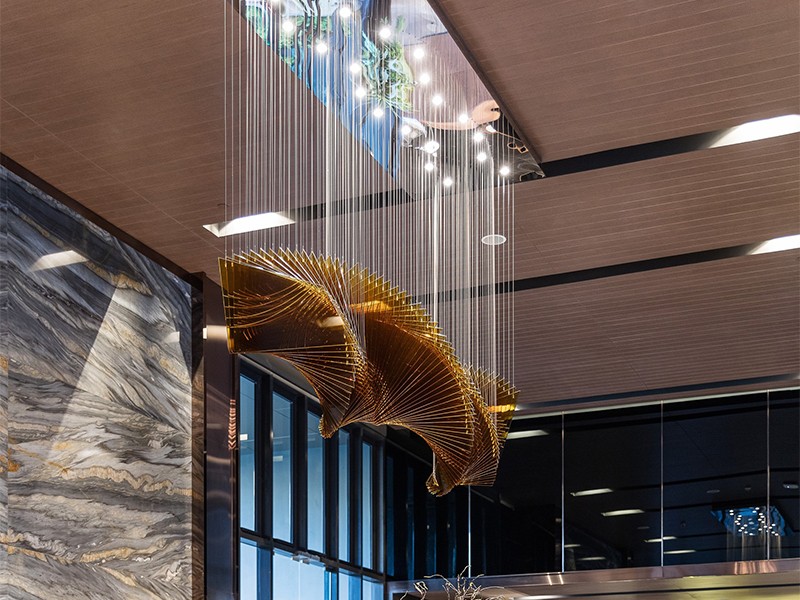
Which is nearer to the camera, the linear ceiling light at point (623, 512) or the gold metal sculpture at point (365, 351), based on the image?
the gold metal sculpture at point (365, 351)

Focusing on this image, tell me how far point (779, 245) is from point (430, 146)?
11.5 ft

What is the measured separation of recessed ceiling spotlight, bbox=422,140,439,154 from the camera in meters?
6.64

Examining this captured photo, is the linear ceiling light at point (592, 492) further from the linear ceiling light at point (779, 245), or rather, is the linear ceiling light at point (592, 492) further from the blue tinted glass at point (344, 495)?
the linear ceiling light at point (779, 245)

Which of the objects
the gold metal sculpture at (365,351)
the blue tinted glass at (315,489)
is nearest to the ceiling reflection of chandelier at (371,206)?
the gold metal sculpture at (365,351)

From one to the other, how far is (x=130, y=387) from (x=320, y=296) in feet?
14.3

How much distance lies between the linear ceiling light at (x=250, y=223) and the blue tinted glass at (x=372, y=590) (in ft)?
18.8

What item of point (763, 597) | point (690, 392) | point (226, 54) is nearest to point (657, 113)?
point (226, 54)

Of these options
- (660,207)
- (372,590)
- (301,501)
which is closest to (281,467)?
(301,501)

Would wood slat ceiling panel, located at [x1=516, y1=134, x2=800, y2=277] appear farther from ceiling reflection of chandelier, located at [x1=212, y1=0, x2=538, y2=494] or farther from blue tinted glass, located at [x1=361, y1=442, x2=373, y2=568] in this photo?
blue tinted glass, located at [x1=361, y1=442, x2=373, y2=568]

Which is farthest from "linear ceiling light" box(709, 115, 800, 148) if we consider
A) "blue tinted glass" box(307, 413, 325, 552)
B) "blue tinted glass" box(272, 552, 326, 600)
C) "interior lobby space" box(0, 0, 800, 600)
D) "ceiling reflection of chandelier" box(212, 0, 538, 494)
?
"blue tinted glass" box(307, 413, 325, 552)

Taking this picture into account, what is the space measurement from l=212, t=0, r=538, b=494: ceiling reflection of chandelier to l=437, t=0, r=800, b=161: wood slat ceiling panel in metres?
Result: 0.23

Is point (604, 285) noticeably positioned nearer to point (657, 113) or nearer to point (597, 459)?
point (657, 113)

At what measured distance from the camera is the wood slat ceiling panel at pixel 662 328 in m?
9.58

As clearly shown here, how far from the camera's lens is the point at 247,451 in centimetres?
1062
